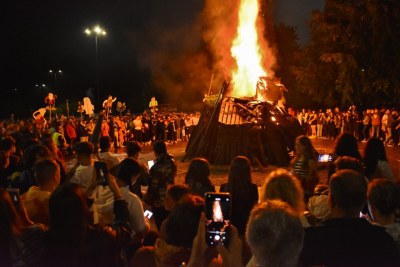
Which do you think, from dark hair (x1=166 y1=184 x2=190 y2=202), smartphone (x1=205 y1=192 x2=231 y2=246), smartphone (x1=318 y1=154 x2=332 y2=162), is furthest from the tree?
smartphone (x1=205 y1=192 x2=231 y2=246)

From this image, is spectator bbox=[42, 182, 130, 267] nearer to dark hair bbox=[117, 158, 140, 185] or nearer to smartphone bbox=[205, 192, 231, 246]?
smartphone bbox=[205, 192, 231, 246]

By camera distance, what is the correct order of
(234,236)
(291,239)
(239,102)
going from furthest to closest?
(239,102) < (234,236) < (291,239)

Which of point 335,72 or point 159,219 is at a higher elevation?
point 335,72

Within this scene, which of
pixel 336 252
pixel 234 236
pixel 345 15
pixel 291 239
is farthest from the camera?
pixel 345 15

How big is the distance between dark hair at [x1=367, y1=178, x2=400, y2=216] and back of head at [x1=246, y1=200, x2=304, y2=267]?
129cm

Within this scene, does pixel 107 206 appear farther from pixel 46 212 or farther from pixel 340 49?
pixel 340 49

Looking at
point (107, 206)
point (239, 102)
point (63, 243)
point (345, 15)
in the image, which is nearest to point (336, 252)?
point (63, 243)

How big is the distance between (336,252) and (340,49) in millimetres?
34707

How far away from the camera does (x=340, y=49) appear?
3569cm

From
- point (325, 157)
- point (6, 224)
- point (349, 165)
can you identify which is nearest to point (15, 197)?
point (6, 224)

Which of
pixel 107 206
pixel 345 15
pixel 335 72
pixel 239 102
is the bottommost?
pixel 107 206

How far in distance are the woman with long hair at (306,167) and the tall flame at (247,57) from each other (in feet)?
48.4

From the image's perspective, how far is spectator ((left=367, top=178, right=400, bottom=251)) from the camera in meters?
3.69

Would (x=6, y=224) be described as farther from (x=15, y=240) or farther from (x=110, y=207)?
(x=110, y=207)
